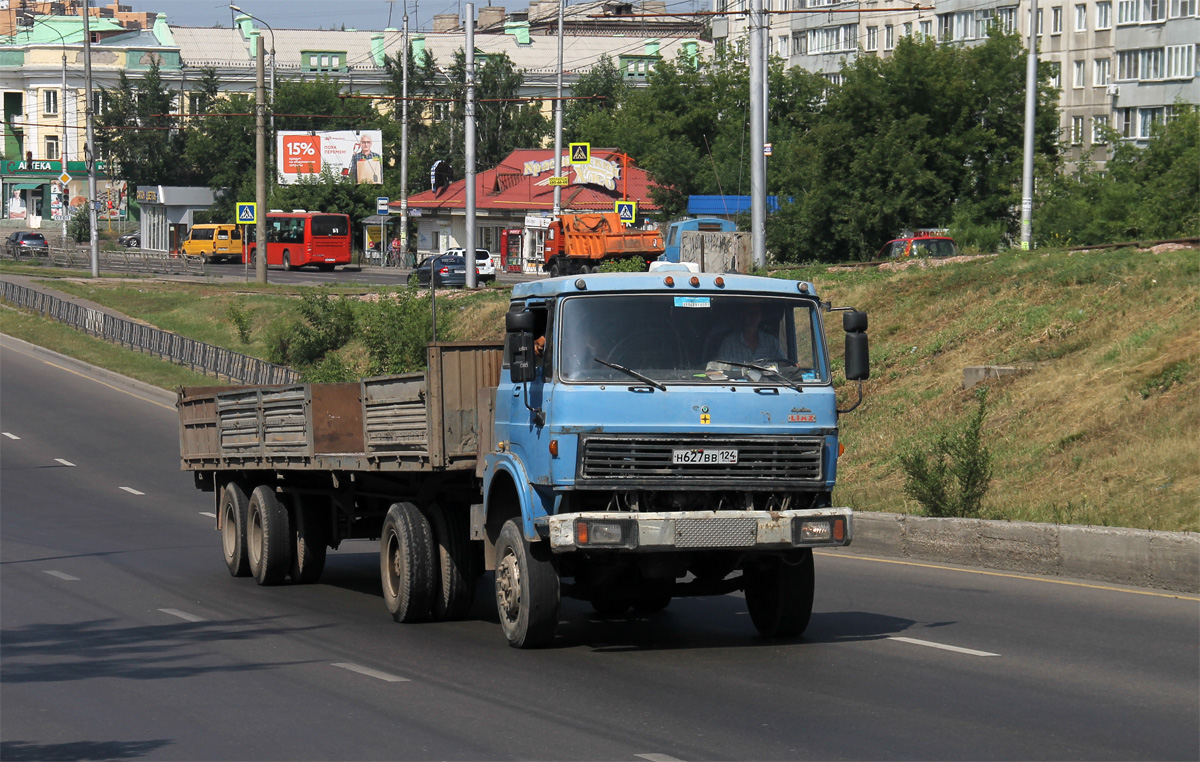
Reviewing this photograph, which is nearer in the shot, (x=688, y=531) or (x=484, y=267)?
(x=688, y=531)

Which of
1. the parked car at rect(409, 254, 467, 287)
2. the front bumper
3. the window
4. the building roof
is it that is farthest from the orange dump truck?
the front bumper

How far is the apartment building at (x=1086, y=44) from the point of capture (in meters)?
68.0

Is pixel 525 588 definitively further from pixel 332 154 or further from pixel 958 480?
pixel 332 154

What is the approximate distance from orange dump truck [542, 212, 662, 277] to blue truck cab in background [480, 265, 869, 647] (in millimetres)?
45294

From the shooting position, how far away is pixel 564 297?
959 centimetres

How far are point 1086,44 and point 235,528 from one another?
232 feet

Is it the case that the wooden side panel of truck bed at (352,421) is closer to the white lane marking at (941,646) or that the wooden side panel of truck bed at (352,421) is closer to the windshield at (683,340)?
the windshield at (683,340)

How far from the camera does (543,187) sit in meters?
80.9

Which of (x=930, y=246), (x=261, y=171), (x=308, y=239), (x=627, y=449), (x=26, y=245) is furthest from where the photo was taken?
(x=26, y=245)

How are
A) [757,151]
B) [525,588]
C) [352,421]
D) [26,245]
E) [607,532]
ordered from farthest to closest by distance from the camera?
[26,245], [757,151], [352,421], [525,588], [607,532]

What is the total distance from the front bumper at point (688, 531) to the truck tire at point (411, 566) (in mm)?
2151

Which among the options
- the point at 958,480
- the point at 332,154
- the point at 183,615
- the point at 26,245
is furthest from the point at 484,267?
the point at 183,615

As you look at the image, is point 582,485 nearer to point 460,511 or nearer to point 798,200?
point 460,511

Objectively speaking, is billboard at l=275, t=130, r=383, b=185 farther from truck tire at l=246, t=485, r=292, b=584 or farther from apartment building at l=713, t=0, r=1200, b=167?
truck tire at l=246, t=485, r=292, b=584
